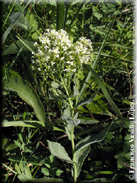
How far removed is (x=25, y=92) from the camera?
118cm

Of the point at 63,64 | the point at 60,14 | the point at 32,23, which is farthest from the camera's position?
the point at 32,23

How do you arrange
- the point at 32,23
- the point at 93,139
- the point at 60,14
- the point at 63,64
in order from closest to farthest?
the point at 93,139 → the point at 63,64 → the point at 60,14 → the point at 32,23

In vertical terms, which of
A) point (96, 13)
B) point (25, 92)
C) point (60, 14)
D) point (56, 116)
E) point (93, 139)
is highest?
point (96, 13)

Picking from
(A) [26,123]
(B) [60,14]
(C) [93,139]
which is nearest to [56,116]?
(A) [26,123]

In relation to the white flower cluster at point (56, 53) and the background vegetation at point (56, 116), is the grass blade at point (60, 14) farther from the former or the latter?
the white flower cluster at point (56, 53)

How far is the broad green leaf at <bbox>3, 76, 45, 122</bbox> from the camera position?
116 centimetres

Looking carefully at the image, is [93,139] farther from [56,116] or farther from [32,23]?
[32,23]

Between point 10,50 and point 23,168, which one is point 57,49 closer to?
point 10,50

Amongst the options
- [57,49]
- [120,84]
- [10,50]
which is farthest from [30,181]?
[120,84]

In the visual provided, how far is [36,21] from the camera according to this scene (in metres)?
1.53

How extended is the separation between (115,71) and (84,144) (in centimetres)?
77

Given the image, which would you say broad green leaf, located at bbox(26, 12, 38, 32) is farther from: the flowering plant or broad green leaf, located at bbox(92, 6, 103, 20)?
broad green leaf, located at bbox(92, 6, 103, 20)

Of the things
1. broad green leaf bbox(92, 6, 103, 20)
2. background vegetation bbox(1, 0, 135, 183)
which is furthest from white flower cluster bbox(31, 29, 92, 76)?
broad green leaf bbox(92, 6, 103, 20)

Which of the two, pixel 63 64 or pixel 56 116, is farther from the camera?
pixel 56 116
